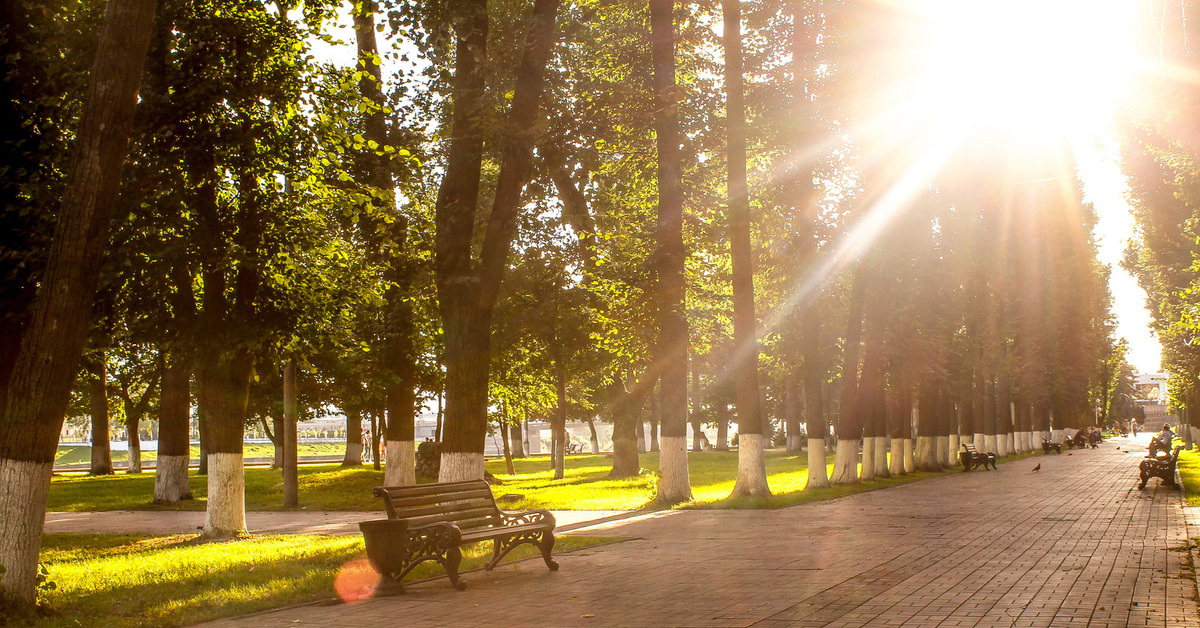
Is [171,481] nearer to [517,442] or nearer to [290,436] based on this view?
[290,436]

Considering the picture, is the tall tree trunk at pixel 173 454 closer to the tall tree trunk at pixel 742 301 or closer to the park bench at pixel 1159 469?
the tall tree trunk at pixel 742 301

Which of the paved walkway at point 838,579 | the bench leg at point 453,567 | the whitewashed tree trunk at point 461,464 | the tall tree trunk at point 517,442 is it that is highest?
the whitewashed tree trunk at point 461,464

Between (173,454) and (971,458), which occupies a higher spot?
(173,454)

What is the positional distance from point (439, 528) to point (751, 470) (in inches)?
473

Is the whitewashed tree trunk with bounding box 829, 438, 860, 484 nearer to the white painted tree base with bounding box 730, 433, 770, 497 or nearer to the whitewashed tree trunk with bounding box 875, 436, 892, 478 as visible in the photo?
the whitewashed tree trunk with bounding box 875, 436, 892, 478

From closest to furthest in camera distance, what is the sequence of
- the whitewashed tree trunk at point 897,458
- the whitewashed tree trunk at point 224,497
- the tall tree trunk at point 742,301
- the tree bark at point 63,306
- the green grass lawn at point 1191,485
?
the tree bark at point 63,306 → the whitewashed tree trunk at point 224,497 → the green grass lawn at point 1191,485 → the tall tree trunk at point 742,301 → the whitewashed tree trunk at point 897,458

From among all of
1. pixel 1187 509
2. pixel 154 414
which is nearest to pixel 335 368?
pixel 1187 509

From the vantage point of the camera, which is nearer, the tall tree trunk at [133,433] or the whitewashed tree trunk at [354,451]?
the whitewashed tree trunk at [354,451]

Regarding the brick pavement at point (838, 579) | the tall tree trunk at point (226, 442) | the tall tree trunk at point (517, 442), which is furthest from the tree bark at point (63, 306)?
the tall tree trunk at point (517, 442)

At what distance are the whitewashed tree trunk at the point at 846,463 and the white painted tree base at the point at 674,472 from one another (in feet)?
21.0

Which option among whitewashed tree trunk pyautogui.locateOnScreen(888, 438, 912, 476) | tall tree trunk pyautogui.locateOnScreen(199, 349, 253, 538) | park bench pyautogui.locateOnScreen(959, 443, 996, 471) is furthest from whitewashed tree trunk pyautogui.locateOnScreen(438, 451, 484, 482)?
park bench pyautogui.locateOnScreen(959, 443, 996, 471)

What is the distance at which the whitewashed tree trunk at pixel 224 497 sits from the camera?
601 inches

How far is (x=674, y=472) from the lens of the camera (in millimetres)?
19781

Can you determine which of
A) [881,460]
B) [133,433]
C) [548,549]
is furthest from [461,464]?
[133,433]
